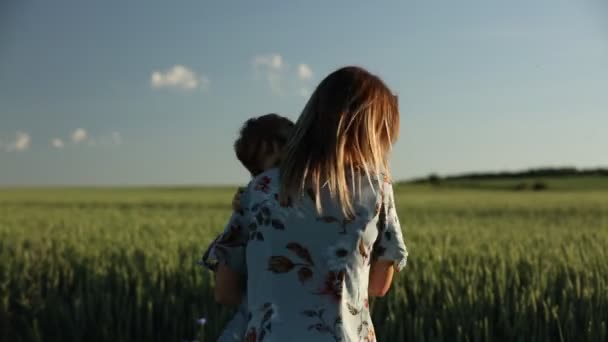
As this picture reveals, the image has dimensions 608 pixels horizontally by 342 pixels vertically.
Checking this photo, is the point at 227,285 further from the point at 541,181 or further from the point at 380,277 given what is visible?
the point at 541,181

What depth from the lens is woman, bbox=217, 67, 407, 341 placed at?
4.93 feet

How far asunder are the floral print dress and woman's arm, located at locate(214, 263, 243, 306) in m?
0.02

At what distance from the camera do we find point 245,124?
1654 mm

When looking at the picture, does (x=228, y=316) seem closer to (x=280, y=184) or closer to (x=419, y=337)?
(x=419, y=337)

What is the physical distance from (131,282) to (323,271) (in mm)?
Answer: 3487

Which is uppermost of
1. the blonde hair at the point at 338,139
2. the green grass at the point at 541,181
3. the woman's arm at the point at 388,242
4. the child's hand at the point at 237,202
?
the blonde hair at the point at 338,139

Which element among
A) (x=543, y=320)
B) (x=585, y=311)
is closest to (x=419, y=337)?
(x=543, y=320)

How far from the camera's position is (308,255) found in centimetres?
155

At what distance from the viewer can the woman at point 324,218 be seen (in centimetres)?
150

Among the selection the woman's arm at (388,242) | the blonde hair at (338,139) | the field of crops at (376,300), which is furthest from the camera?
the field of crops at (376,300)

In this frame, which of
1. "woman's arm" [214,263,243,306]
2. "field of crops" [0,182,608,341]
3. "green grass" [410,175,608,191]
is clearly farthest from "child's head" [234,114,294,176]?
"green grass" [410,175,608,191]

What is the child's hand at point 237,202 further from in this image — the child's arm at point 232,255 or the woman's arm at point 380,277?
the woman's arm at point 380,277

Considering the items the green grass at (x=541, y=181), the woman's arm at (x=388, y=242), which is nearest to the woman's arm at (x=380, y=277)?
the woman's arm at (x=388, y=242)

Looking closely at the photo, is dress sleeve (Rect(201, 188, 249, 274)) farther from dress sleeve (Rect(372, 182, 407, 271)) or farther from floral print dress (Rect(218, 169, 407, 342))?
dress sleeve (Rect(372, 182, 407, 271))
